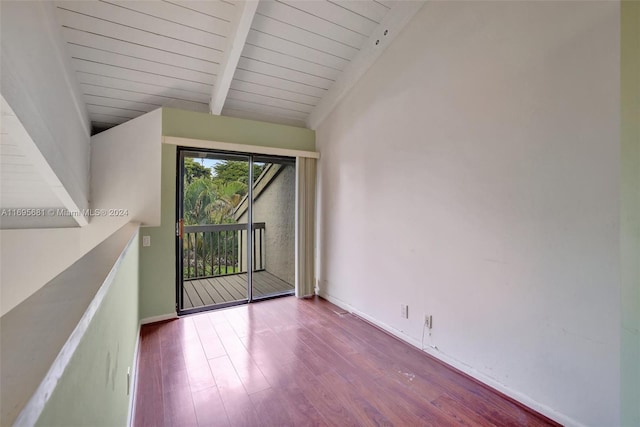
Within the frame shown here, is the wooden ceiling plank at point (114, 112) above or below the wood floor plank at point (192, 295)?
above

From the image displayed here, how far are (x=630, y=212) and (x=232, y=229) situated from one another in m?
3.49

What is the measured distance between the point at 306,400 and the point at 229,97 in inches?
124

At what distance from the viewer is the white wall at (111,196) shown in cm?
291

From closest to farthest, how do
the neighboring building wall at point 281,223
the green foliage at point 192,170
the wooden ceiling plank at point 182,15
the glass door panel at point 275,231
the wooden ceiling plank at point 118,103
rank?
the wooden ceiling plank at point 182,15, the wooden ceiling plank at point 118,103, the green foliage at point 192,170, the glass door panel at point 275,231, the neighboring building wall at point 281,223

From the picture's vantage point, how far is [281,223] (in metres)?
4.11

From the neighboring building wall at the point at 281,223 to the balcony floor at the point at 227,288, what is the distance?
0.13 meters

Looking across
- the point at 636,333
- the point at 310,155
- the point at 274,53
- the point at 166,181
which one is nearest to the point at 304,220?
the point at 310,155

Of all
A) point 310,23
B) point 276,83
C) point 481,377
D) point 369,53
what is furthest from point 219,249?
point 481,377

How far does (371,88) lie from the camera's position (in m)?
3.11

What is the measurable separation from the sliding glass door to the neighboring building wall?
1 centimetres

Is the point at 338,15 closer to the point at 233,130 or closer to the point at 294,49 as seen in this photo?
the point at 294,49

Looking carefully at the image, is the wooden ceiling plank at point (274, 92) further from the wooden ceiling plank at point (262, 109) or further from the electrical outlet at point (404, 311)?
the electrical outlet at point (404, 311)

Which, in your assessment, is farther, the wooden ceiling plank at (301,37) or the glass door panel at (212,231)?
the glass door panel at (212,231)

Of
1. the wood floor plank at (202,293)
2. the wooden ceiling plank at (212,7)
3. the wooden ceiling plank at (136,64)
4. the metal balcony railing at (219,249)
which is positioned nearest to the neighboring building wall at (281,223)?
the metal balcony railing at (219,249)
